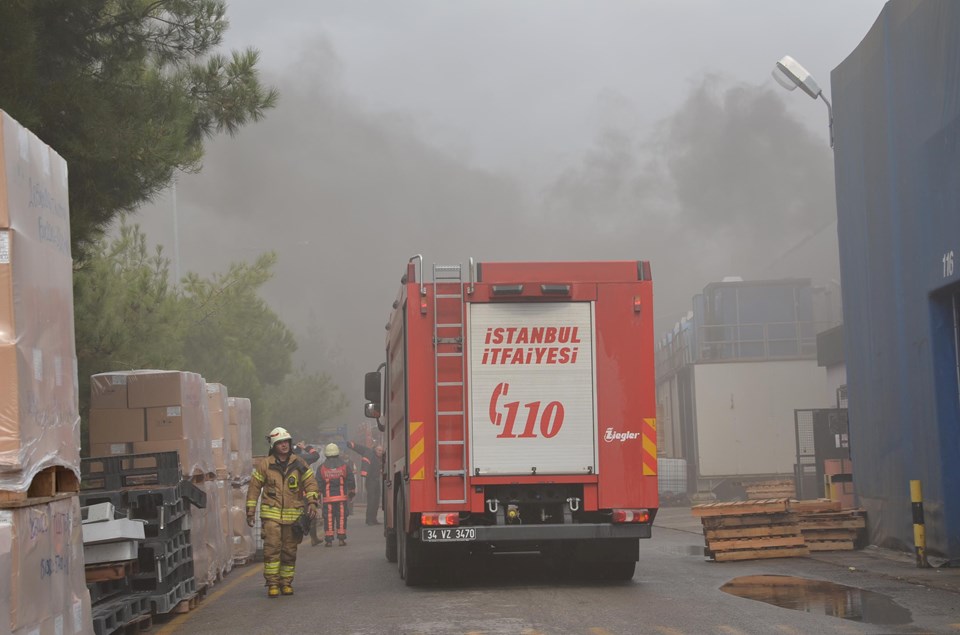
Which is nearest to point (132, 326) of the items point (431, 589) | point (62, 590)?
point (431, 589)

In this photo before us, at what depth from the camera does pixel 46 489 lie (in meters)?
6.88

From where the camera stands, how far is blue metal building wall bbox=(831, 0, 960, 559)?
13.7 metres

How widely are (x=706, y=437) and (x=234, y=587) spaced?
19.0 meters

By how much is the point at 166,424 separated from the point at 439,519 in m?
2.72

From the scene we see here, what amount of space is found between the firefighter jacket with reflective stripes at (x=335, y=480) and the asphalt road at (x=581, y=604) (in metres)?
6.02

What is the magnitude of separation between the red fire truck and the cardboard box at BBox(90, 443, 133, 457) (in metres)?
2.58

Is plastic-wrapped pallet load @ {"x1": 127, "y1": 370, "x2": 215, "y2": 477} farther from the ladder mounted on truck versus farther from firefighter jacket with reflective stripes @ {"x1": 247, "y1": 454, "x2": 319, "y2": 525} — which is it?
the ladder mounted on truck

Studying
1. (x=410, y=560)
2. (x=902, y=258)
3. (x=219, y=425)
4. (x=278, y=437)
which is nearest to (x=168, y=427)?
(x=278, y=437)

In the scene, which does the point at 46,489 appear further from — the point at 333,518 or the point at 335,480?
the point at 335,480

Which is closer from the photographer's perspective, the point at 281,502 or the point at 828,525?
the point at 281,502

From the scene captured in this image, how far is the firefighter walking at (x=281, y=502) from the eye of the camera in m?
12.6

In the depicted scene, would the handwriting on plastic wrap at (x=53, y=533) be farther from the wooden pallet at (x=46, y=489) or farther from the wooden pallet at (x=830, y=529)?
the wooden pallet at (x=830, y=529)

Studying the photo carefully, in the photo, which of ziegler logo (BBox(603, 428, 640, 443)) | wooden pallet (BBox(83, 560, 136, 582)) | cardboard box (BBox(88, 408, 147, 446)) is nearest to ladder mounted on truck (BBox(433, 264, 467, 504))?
ziegler logo (BBox(603, 428, 640, 443))

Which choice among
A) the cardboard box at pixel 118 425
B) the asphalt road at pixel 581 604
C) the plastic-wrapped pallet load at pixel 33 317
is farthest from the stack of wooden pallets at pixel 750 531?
the plastic-wrapped pallet load at pixel 33 317
